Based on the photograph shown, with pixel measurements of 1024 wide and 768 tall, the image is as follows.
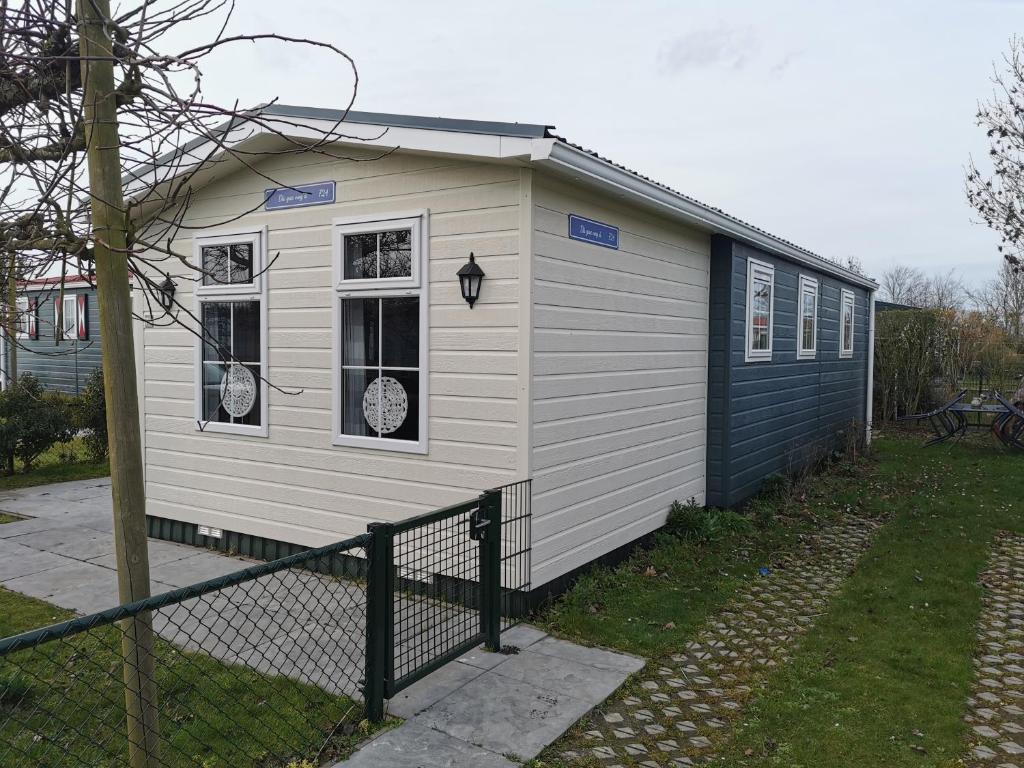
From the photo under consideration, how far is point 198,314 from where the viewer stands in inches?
258

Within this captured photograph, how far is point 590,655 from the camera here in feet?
14.3

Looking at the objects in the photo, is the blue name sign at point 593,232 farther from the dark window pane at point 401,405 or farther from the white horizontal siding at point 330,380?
the dark window pane at point 401,405

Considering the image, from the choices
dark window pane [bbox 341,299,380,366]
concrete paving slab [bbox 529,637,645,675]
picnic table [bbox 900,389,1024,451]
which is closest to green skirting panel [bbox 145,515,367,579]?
dark window pane [bbox 341,299,380,366]

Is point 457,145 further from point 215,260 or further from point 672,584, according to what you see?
point 672,584

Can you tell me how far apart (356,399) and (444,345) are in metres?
0.93

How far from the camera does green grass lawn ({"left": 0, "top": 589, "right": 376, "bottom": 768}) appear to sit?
3184 mm

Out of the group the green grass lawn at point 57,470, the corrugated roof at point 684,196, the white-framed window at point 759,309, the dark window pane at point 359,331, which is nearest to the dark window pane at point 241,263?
the dark window pane at point 359,331

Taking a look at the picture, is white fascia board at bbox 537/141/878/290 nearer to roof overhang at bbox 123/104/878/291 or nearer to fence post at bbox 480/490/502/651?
roof overhang at bbox 123/104/878/291

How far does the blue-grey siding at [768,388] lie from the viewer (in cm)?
761

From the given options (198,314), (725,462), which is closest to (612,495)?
(725,462)

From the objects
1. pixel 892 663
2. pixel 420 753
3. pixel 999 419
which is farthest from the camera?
pixel 999 419

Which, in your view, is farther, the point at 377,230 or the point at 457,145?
the point at 377,230

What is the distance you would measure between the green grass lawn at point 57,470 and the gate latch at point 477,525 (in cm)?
650

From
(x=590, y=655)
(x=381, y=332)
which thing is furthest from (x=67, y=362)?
(x=590, y=655)
